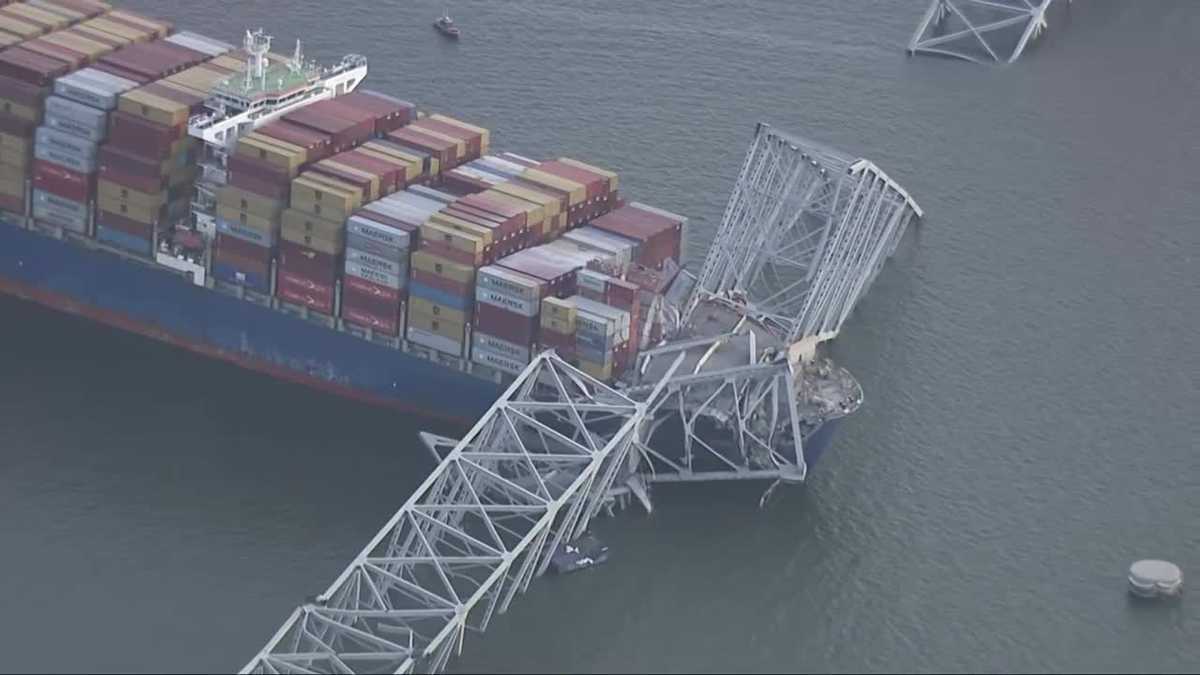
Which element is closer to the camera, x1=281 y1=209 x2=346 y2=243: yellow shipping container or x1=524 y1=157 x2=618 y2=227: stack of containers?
x1=281 y1=209 x2=346 y2=243: yellow shipping container

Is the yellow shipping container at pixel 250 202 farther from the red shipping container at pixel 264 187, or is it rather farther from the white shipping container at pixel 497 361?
the white shipping container at pixel 497 361

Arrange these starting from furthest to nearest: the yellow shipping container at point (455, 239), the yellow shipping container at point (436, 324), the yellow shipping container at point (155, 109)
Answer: the yellow shipping container at point (155, 109) → the yellow shipping container at point (436, 324) → the yellow shipping container at point (455, 239)

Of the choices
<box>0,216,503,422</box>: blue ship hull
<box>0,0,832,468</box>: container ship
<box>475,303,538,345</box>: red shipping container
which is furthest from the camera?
<box>0,216,503,422</box>: blue ship hull

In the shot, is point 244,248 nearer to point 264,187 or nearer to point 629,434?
point 264,187

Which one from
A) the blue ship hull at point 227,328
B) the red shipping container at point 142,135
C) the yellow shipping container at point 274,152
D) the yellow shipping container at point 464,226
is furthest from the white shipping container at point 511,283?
the red shipping container at point 142,135

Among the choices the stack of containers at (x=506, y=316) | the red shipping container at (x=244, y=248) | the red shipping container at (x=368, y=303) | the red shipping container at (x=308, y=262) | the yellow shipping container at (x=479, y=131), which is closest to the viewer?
the stack of containers at (x=506, y=316)

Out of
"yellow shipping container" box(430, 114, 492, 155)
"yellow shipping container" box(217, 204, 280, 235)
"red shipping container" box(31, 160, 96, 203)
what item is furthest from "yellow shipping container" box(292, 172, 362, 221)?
"red shipping container" box(31, 160, 96, 203)

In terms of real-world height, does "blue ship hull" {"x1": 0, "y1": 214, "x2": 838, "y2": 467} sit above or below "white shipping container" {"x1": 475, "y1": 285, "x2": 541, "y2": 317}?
below

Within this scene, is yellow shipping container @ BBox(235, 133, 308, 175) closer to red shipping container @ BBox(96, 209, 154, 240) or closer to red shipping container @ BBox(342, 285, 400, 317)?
red shipping container @ BBox(96, 209, 154, 240)
